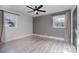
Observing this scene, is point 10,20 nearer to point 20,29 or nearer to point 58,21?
point 20,29

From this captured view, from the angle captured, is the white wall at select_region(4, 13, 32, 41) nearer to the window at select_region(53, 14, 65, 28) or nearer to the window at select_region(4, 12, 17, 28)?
the window at select_region(4, 12, 17, 28)

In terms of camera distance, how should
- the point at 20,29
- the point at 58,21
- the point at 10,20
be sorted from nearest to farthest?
the point at 10,20 < the point at 58,21 < the point at 20,29

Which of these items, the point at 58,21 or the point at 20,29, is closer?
the point at 58,21

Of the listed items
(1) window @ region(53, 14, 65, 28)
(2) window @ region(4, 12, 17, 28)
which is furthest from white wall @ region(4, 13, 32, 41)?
(1) window @ region(53, 14, 65, 28)

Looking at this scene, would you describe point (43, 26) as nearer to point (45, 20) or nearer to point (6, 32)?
point (45, 20)

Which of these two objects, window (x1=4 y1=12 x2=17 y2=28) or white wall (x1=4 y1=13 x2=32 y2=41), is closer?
window (x1=4 y1=12 x2=17 y2=28)

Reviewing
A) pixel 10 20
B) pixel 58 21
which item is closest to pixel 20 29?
pixel 10 20

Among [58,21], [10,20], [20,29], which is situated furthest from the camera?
[20,29]

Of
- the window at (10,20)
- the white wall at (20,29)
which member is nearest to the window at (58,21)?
the white wall at (20,29)

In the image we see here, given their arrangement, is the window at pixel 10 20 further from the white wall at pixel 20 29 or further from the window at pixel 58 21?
the window at pixel 58 21
